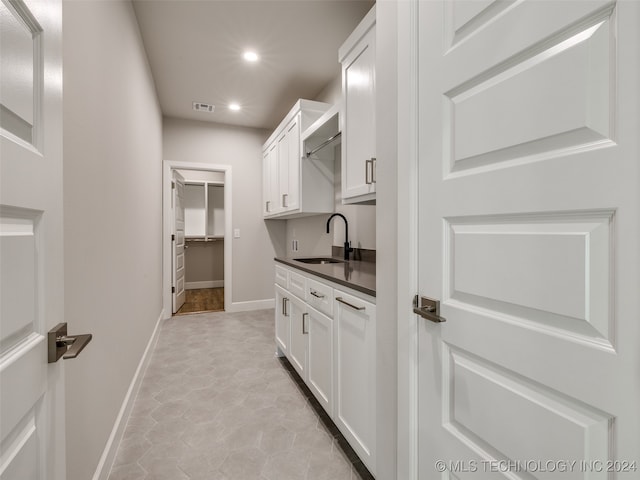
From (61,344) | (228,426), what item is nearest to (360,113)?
(61,344)

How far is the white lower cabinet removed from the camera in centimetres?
132

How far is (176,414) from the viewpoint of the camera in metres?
1.93

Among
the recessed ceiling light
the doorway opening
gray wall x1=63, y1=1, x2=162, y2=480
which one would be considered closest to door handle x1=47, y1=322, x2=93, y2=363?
gray wall x1=63, y1=1, x2=162, y2=480

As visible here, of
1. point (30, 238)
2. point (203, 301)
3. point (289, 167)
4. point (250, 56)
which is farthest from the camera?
point (203, 301)

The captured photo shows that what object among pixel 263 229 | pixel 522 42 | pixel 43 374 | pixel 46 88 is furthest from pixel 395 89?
pixel 263 229

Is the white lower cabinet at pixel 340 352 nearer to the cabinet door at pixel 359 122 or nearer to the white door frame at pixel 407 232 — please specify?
the white door frame at pixel 407 232

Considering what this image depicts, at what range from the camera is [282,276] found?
2609 mm

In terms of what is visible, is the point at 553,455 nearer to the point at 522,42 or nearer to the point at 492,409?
the point at 492,409

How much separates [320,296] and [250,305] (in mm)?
2956

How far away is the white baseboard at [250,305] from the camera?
4352 mm

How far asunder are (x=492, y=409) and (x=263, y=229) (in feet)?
13.5

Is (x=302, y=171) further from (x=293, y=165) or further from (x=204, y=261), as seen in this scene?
(x=204, y=261)

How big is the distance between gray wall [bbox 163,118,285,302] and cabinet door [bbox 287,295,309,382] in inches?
88.0

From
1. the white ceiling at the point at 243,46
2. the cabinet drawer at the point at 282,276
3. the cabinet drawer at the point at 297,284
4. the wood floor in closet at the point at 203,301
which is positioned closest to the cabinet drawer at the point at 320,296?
the cabinet drawer at the point at 297,284
